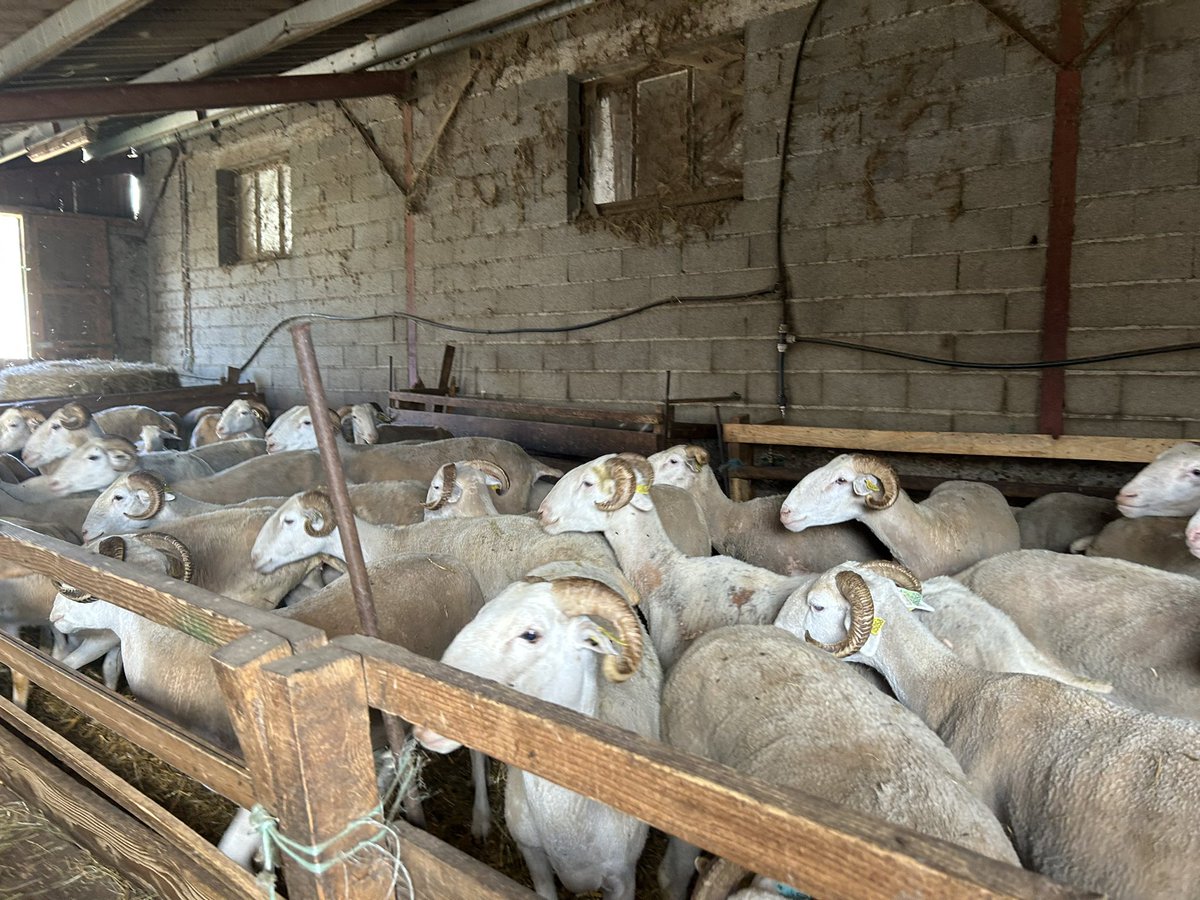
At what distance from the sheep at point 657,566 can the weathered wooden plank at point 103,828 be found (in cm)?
193

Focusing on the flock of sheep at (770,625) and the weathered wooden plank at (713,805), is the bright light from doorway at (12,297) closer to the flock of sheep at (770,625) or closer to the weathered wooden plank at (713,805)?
the flock of sheep at (770,625)

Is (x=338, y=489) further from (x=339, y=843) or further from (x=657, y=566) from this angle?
(x=657, y=566)

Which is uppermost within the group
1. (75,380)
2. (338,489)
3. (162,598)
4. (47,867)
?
(338,489)

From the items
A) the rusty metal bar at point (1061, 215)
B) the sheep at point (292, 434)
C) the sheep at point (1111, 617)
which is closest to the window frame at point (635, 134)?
the rusty metal bar at point (1061, 215)

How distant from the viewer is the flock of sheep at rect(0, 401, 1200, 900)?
1.98 metres

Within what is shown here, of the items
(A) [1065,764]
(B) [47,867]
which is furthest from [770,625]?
(B) [47,867]

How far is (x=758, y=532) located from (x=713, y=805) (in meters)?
3.84

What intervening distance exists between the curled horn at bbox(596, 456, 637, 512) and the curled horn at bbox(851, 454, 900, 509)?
3.89ft

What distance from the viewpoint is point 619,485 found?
383cm

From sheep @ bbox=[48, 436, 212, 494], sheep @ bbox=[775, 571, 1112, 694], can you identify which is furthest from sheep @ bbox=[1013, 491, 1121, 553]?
sheep @ bbox=[48, 436, 212, 494]

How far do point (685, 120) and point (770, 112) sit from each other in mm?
1173

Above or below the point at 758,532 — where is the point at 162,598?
above

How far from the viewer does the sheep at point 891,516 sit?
416cm

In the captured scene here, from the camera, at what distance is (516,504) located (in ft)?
19.1
